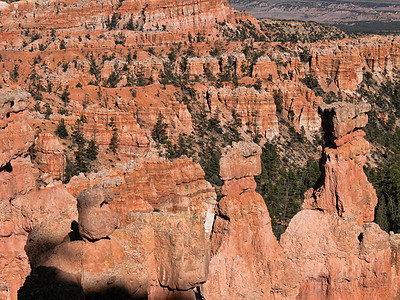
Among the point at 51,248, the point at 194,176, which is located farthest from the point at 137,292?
the point at 194,176

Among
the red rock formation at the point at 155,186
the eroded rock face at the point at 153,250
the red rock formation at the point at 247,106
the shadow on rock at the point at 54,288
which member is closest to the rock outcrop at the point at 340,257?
the eroded rock face at the point at 153,250

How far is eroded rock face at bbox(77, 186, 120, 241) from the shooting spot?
31.5 feet

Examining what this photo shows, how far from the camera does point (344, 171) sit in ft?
60.6

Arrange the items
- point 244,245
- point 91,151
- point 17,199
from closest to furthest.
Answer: point 244,245 < point 17,199 < point 91,151

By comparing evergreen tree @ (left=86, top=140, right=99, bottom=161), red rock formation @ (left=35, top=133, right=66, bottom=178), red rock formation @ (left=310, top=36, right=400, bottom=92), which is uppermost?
red rock formation @ (left=35, top=133, right=66, bottom=178)

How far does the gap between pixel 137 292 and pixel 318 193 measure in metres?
10.1

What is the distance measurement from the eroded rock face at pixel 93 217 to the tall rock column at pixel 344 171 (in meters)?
10.1

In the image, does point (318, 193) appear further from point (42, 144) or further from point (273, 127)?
point (273, 127)

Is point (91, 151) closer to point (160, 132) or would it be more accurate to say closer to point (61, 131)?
point (61, 131)

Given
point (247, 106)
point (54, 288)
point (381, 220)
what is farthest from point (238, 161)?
point (247, 106)

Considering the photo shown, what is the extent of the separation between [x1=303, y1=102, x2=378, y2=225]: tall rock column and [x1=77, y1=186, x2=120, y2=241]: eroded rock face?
10.1 m

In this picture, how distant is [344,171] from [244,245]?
6.09 m

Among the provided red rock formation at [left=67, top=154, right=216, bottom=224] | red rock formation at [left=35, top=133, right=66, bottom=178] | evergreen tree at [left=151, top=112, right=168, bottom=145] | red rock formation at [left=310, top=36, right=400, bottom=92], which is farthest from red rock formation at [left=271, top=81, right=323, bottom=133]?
red rock formation at [left=35, top=133, right=66, bottom=178]

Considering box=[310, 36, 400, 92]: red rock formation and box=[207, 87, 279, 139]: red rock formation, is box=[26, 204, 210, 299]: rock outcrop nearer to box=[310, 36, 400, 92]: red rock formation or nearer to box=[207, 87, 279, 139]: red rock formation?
box=[207, 87, 279, 139]: red rock formation
